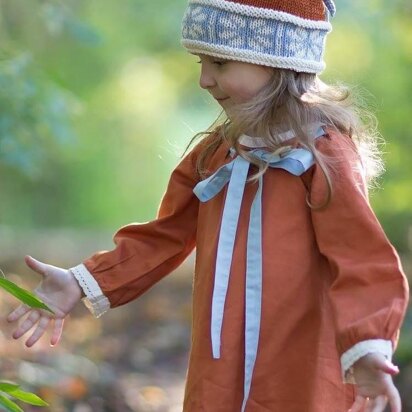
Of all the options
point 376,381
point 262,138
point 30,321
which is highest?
point 262,138

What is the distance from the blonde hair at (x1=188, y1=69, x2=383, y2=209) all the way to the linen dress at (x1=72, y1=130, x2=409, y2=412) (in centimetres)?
6

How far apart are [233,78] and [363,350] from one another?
32.2 inches

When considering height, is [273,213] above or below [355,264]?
above

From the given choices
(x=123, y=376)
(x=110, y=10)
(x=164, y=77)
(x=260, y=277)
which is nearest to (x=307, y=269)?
(x=260, y=277)

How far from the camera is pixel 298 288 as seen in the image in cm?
302

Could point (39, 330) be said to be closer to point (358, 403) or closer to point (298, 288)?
point (298, 288)

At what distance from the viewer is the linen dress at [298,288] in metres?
2.85

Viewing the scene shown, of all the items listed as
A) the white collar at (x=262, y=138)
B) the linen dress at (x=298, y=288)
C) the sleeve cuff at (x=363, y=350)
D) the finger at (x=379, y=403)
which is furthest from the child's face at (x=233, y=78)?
the finger at (x=379, y=403)

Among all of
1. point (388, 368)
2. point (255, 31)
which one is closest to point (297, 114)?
point (255, 31)

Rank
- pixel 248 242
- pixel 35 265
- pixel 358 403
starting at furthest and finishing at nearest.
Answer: pixel 35 265 < pixel 248 242 < pixel 358 403

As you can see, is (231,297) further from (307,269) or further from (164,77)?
(164,77)

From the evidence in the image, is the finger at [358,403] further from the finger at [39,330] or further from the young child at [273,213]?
the finger at [39,330]

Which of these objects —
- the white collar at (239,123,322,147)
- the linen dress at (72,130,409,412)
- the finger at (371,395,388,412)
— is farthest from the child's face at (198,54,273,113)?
the finger at (371,395,388,412)

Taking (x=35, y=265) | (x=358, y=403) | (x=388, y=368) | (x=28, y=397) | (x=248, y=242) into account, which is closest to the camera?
(x=388, y=368)
